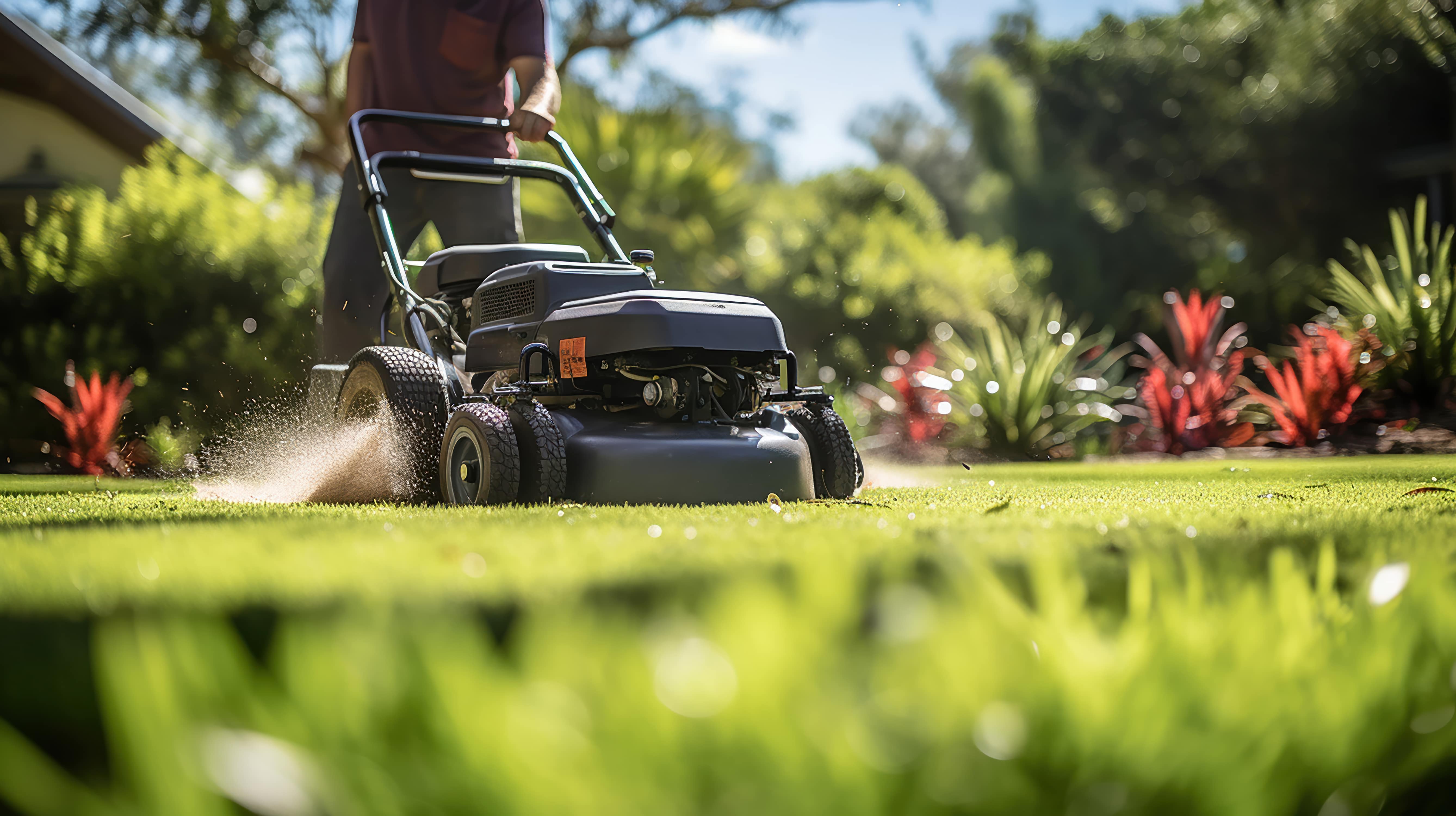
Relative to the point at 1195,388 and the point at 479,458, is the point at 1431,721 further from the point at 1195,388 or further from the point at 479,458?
the point at 1195,388

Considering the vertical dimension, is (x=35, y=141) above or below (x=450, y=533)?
above

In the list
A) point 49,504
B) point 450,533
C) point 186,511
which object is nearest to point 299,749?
point 450,533

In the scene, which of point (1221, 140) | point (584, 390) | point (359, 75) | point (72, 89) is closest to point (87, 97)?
point (72, 89)

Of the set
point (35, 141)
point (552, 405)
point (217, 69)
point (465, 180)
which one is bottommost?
point (552, 405)

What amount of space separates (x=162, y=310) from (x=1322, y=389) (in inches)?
252

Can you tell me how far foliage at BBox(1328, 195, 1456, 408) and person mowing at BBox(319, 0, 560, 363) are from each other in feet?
13.8

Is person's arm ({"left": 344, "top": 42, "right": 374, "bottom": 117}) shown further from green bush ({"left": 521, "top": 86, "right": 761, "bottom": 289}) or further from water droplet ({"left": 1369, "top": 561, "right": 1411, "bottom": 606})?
green bush ({"left": 521, "top": 86, "right": 761, "bottom": 289})

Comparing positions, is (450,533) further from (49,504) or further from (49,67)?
(49,67)

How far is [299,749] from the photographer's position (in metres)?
0.55

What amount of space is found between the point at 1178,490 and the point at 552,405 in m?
1.76

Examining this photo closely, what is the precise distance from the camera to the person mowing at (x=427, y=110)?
4.19 meters

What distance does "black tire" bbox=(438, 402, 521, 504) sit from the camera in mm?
2652

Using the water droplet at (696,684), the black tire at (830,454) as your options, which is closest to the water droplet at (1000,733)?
the water droplet at (696,684)

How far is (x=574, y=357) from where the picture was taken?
9.61ft
